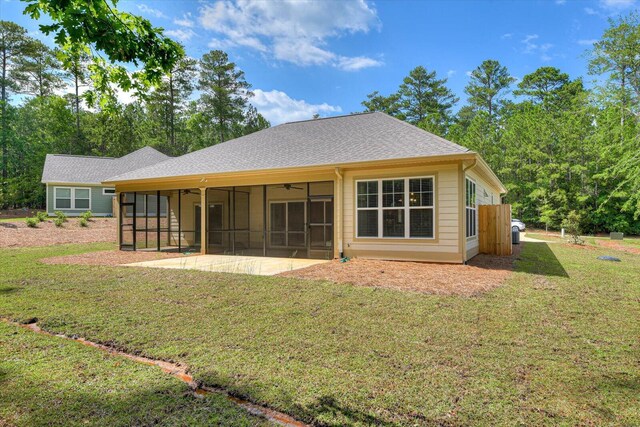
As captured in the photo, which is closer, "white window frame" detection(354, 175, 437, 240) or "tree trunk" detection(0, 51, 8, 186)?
"white window frame" detection(354, 175, 437, 240)

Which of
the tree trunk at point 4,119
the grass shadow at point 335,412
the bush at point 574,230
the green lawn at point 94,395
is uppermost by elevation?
the tree trunk at point 4,119

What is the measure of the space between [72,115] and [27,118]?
25.7 ft

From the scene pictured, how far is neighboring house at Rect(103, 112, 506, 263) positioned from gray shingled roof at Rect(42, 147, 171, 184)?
38.4 ft

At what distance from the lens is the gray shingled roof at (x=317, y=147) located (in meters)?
9.58

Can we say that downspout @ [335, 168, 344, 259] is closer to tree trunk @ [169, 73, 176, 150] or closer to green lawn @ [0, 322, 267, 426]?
green lawn @ [0, 322, 267, 426]

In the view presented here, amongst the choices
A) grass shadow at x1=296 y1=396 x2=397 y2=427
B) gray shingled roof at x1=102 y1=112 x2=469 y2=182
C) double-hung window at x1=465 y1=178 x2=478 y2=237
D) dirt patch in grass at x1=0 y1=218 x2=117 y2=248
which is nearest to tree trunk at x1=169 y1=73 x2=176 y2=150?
dirt patch in grass at x1=0 y1=218 x2=117 y2=248

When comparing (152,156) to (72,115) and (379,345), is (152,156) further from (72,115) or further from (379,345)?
(379,345)

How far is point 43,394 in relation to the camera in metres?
2.58

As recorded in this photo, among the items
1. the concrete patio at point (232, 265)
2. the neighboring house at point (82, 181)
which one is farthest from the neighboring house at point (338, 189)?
the neighboring house at point (82, 181)

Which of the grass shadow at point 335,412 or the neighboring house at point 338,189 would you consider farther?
the neighboring house at point 338,189

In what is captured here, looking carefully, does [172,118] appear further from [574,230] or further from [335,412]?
[335,412]

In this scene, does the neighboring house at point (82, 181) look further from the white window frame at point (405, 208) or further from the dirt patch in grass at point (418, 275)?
the dirt patch in grass at point (418, 275)

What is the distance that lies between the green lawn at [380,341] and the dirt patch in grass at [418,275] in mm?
460

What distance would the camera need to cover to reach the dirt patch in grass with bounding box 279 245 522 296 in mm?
6332
